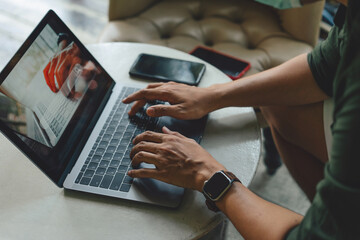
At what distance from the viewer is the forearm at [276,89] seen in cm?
80

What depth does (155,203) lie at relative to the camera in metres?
0.60

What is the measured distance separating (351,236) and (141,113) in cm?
52

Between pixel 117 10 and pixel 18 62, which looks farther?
→ pixel 117 10

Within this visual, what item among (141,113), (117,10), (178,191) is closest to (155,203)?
(178,191)

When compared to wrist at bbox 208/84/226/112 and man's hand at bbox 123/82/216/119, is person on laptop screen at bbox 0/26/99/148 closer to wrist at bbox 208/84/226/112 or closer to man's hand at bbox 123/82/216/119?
man's hand at bbox 123/82/216/119

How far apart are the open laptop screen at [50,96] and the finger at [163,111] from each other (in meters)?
0.15

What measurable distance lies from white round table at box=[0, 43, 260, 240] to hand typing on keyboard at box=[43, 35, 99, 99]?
181mm

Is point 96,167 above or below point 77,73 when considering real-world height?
below

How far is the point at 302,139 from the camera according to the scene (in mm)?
901

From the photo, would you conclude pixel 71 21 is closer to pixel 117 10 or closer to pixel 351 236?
pixel 117 10

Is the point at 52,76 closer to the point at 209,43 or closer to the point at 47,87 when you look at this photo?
the point at 47,87

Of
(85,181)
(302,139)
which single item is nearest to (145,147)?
(85,181)

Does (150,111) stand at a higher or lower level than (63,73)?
lower

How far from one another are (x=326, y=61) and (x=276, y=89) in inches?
5.1
